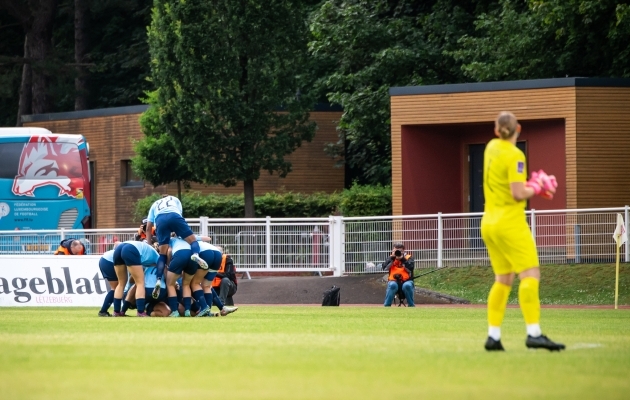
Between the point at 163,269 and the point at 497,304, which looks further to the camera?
the point at 163,269

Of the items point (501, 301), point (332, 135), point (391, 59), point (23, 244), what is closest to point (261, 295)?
point (23, 244)

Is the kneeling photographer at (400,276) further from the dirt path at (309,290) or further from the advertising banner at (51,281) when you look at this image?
the advertising banner at (51,281)

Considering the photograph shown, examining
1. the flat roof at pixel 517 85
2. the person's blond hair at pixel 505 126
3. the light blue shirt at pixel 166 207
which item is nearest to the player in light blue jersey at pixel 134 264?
the light blue shirt at pixel 166 207

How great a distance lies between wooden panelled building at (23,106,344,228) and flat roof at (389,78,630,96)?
385 inches

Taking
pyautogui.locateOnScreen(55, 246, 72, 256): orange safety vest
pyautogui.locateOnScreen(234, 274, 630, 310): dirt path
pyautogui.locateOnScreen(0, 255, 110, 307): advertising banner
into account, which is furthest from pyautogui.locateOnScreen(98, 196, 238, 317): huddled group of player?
pyautogui.locateOnScreen(234, 274, 630, 310): dirt path

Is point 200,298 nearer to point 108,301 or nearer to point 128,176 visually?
point 108,301

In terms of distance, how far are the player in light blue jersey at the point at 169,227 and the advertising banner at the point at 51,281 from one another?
614 cm

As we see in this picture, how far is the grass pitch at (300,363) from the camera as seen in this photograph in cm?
767

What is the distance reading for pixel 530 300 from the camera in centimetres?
1042

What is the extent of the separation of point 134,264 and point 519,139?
17018mm

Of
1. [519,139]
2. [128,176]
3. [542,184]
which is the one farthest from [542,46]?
[542,184]

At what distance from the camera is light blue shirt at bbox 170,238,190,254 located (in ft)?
57.9

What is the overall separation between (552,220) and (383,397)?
21675 millimetres

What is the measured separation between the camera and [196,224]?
3100 cm
